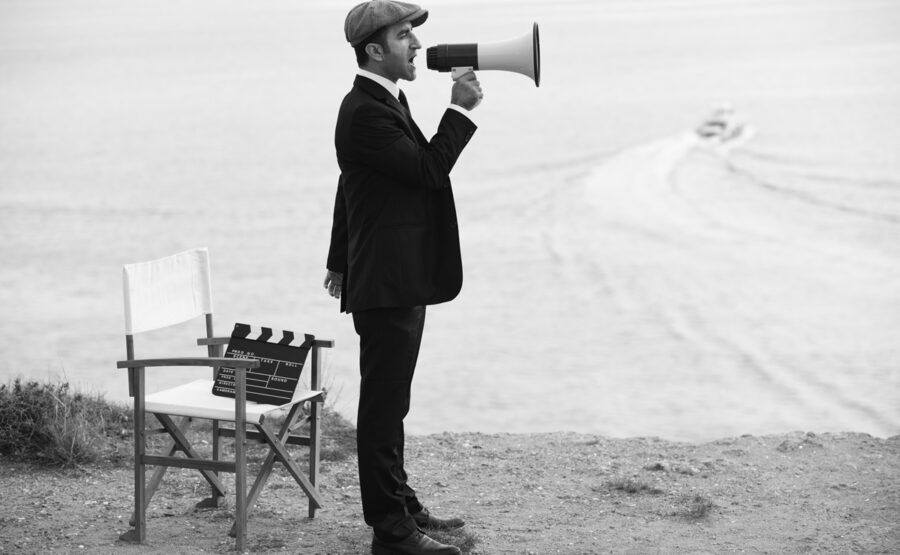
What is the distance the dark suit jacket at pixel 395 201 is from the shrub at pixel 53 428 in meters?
2.08

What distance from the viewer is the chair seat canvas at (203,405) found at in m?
4.07

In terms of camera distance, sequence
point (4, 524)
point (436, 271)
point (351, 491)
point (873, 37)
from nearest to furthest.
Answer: point (436, 271) < point (4, 524) < point (351, 491) < point (873, 37)

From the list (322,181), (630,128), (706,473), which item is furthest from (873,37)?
(706,473)

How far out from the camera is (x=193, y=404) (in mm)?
4160

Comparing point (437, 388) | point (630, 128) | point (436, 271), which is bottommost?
point (437, 388)

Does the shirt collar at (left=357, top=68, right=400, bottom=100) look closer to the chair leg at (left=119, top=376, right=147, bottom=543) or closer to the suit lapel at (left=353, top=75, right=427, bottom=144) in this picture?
the suit lapel at (left=353, top=75, right=427, bottom=144)

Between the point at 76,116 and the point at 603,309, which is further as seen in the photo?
the point at 76,116

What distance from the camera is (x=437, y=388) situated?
21.8 m

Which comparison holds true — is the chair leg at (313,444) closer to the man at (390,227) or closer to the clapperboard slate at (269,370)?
the clapperboard slate at (269,370)

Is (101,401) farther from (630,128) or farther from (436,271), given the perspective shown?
(630,128)

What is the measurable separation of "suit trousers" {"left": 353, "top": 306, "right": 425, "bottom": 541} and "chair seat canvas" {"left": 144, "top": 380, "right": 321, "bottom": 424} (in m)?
0.41

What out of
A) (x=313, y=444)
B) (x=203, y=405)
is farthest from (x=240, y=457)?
(x=313, y=444)

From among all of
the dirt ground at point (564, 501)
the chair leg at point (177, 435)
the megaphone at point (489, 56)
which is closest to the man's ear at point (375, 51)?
the megaphone at point (489, 56)

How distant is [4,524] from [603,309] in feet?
67.9
